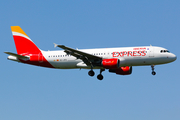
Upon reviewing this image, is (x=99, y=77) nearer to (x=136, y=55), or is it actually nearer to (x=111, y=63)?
(x=111, y=63)

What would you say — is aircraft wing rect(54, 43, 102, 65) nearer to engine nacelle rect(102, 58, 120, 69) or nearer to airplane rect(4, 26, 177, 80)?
airplane rect(4, 26, 177, 80)

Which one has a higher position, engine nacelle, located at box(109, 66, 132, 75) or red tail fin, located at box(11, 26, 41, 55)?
red tail fin, located at box(11, 26, 41, 55)

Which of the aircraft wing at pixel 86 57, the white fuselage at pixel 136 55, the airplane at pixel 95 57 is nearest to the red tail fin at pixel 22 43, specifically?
the airplane at pixel 95 57

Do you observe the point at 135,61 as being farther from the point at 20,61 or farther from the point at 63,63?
the point at 20,61

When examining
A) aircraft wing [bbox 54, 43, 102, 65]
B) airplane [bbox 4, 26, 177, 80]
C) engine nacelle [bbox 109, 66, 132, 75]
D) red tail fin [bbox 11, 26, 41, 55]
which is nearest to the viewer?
aircraft wing [bbox 54, 43, 102, 65]

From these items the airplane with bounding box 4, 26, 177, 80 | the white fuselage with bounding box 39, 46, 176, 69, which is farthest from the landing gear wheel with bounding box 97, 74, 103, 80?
the white fuselage with bounding box 39, 46, 176, 69

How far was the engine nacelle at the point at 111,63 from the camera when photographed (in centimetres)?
4766

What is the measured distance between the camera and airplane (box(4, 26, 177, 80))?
4812cm

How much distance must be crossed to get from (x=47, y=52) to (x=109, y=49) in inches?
423

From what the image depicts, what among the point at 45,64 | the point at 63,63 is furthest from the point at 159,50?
the point at 45,64

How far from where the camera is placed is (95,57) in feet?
161

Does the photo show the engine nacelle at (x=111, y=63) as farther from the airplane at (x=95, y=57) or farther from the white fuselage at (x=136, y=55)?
the white fuselage at (x=136, y=55)

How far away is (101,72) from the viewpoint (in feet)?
177

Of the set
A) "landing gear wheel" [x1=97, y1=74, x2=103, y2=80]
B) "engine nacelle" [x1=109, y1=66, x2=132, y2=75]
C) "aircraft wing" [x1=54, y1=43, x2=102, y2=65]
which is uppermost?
"aircraft wing" [x1=54, y1=43, x2=102, y2=65]
